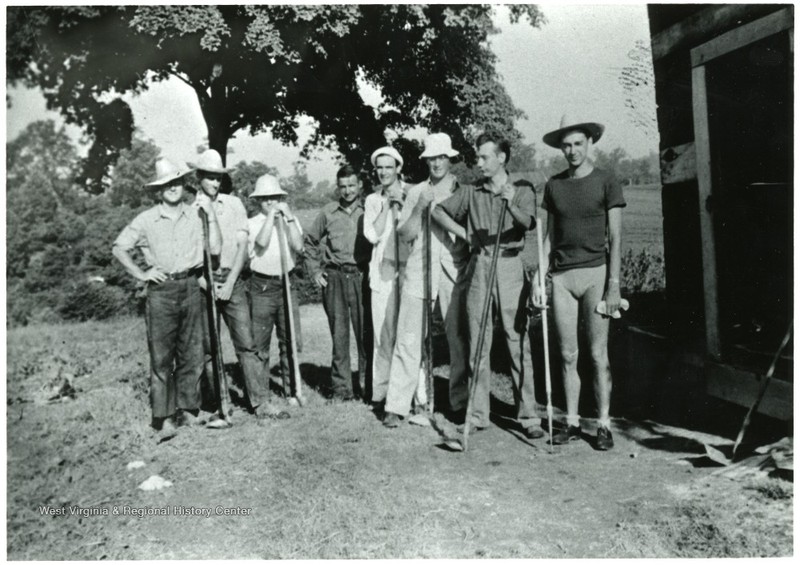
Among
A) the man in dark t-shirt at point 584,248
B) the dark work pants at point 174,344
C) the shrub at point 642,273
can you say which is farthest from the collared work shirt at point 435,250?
the shrub at point 642,273

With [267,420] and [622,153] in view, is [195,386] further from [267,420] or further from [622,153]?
[622,153]

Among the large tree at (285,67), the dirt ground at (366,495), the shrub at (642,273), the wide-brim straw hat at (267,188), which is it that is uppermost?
the large tree at (285,67)

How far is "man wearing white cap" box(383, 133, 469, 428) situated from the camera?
206 inches

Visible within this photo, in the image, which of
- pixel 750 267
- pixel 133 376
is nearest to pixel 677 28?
pixel 750 267

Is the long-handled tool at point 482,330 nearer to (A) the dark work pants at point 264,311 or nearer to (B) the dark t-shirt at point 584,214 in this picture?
(B) the dark t-shirt at point 584,214

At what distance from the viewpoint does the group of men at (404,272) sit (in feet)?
15.1

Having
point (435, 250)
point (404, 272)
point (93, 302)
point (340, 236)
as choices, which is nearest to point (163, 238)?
point (340, 236)

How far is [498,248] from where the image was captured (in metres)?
4.76

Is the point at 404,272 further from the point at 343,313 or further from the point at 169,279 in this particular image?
the point at 169,279

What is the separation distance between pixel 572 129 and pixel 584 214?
59 cm

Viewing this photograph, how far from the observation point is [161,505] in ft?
13.3

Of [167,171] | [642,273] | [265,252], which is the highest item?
[167,171]

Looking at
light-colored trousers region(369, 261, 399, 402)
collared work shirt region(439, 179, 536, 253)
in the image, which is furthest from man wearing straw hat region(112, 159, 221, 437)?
collared work shirt region(439, 179, 536, 253)

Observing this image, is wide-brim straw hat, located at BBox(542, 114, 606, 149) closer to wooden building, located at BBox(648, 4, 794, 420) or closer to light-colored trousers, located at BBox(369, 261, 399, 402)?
wooden building, located at BBox(648, 4, 794, 420)
